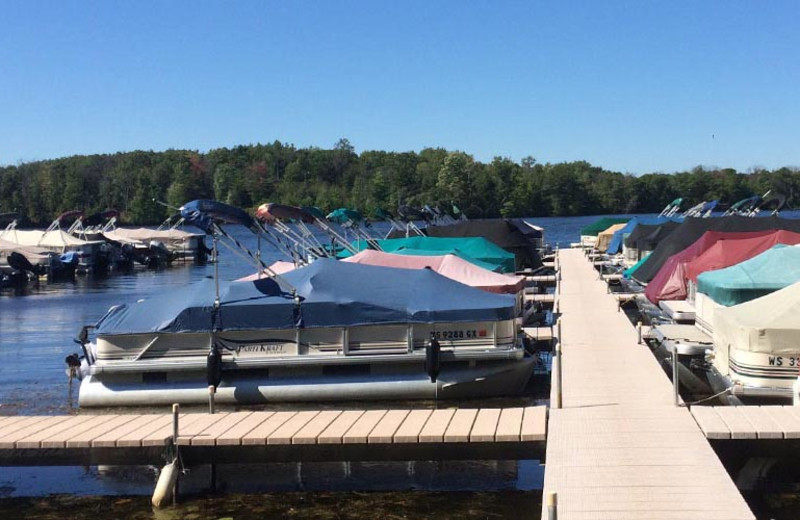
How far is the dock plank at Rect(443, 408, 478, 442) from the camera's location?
1453 centimetres

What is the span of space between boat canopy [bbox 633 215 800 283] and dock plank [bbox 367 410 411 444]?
1878 centimetres

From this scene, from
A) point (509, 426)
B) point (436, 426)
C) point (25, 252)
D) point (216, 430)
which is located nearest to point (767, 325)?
point (509, 426)

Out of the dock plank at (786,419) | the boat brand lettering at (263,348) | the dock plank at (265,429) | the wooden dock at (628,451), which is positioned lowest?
the dock plank at (265,429)

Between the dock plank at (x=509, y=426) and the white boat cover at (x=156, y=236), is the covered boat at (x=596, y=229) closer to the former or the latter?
the white boat cover at (x=156, y=236)

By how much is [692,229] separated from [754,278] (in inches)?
670

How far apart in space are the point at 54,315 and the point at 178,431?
100 ft

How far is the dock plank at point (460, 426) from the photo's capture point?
1453 centimetres

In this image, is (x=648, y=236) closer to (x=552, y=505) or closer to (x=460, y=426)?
(x=460, y=426)

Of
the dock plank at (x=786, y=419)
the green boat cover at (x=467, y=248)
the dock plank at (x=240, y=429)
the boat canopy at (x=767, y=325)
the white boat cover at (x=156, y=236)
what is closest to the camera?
the dock plank at (x=786, y=419)

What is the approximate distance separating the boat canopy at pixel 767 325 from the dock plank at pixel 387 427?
5.65 meters

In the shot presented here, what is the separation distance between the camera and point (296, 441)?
48.4 ft

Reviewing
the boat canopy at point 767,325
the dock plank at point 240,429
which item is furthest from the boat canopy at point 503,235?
the dock plank at point 240,429

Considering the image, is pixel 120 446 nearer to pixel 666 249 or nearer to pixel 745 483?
pixel 745 483

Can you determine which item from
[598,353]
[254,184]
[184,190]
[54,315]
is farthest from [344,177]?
[598,353]
